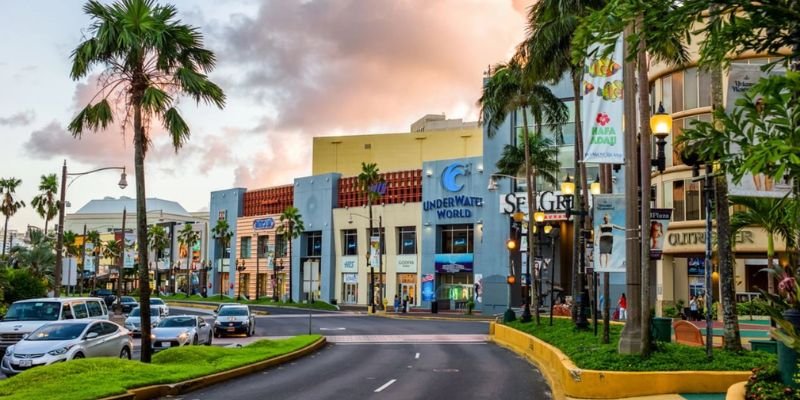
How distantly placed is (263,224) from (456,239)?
33.1 m

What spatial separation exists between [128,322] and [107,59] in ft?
67.6

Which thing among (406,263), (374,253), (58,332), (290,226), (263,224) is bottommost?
(58,332)

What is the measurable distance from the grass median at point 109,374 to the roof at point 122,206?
171732 millimetres

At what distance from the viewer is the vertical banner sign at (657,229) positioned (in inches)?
670

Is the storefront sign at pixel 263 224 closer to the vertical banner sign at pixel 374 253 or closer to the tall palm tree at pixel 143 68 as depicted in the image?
the vertical banner sign at pixel 374 253

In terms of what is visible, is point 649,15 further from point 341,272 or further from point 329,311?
point 341,272

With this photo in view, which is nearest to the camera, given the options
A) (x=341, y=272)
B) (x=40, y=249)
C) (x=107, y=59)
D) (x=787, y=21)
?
(x=787, y=21)

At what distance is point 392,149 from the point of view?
10544 centimetres

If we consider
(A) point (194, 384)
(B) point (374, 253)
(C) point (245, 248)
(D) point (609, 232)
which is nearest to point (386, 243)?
(B) point (374, 253)

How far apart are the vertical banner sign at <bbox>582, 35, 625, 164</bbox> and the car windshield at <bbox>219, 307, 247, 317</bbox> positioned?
26145 mm

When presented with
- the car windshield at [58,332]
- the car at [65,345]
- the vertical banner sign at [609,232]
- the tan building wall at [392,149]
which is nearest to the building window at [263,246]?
the tan building wall at [392,149]

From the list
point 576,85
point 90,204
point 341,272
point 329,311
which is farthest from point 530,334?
point 90,204

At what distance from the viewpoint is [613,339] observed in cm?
2230

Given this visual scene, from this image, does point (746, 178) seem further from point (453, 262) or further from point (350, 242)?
point (350, 242)
